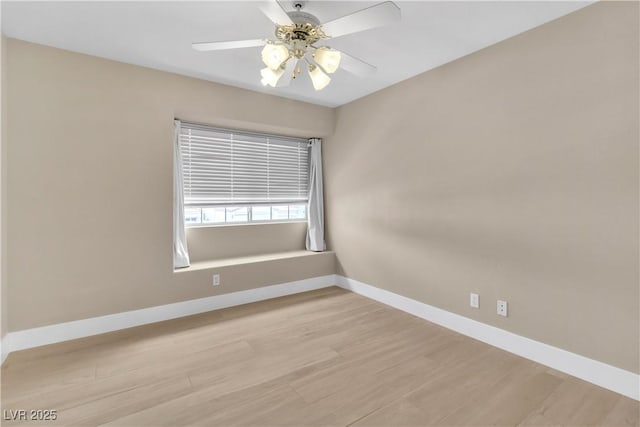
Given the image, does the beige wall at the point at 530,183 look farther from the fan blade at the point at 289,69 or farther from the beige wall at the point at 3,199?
the beige wall at the point at 3,199

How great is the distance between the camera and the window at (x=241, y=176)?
3676mm

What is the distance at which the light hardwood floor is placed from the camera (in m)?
1.75

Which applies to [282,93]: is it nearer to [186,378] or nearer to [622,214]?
[186,378]

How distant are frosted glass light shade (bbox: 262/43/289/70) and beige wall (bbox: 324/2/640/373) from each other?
180cm

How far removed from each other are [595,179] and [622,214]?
272 millimetres

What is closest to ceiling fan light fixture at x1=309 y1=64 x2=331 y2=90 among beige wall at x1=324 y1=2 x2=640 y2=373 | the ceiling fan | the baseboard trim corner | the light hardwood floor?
the ceiling fan

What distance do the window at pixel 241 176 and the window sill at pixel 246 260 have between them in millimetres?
504

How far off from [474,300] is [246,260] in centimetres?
259

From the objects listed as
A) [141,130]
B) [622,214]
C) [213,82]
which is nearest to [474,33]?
[622,214]

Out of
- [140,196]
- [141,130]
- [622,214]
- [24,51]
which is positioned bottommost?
[622,214]

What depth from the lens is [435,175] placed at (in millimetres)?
3062

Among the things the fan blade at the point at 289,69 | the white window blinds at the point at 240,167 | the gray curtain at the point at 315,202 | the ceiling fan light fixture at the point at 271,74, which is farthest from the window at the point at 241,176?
the ceiling fan light fixture at the point at 271,74

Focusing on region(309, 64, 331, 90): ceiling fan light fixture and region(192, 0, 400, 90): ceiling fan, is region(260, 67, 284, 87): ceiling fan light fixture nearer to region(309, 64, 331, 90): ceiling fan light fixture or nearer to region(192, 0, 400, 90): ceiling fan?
region(192, 0, 400, 90): ceiling fan

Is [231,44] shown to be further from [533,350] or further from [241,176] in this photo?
[533,350]
